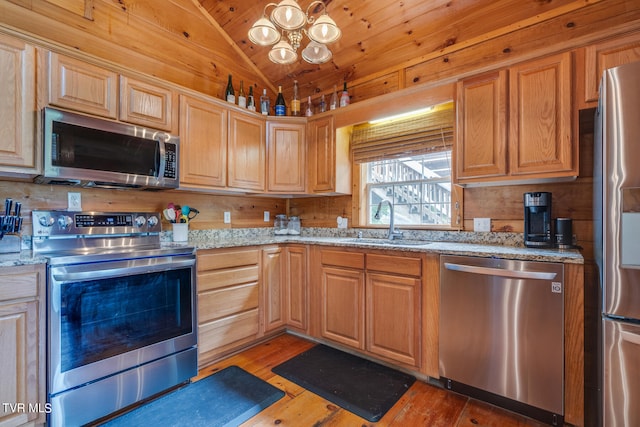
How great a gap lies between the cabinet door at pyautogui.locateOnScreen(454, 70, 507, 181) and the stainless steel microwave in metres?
2.10

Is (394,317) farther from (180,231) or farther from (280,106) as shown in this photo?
(280,106)

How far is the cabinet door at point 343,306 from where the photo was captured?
2.28 m

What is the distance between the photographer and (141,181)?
2059 mm

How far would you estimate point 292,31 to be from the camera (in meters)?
1.87

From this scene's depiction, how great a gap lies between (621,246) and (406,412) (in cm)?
135

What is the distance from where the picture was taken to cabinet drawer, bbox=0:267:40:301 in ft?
4.54

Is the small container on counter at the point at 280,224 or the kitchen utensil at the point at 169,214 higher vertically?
the kitchen utensil at the point at 169,214

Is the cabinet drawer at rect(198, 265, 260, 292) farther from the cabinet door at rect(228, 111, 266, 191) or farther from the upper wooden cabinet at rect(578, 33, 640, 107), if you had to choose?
the upper wooden cabinet at rect(578, 33, 640, 107)

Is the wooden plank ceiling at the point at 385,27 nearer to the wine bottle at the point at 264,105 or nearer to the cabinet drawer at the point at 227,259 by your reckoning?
the wine bottle at the point at 264,105

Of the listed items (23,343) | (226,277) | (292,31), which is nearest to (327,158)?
(292,31)

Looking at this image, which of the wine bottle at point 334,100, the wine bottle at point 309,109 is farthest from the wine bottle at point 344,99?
the wine bottle at point 309,109

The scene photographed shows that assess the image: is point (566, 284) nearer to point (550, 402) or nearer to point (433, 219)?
point (550, 402)

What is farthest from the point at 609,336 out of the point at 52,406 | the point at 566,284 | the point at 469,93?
the point at 52,406

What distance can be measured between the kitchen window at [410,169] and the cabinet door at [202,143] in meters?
1.30
